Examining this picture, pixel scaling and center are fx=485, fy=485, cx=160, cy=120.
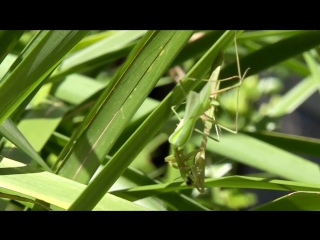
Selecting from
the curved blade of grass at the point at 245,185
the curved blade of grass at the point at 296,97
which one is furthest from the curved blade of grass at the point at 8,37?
the curved blade of grass at the point at 296,97

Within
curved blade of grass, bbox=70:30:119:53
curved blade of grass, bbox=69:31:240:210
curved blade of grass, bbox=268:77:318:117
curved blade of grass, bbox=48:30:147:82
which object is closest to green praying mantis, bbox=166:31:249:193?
curved blade of grass, bbox=69:31:240:210

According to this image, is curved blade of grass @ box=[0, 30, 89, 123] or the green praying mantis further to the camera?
the green praying mantis

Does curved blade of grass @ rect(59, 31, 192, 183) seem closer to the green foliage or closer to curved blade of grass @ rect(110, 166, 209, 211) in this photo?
the green foliage

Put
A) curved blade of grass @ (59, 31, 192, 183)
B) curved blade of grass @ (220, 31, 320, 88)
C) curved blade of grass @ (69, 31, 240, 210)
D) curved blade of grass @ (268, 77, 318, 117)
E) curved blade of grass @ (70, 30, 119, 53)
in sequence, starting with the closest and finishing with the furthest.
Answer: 1. curved blade of grass @ (69, 31, 240, 210)
2. curved blade of grass @ (59, 31, 192, 183)
3. curved blade of grass @ (220, 31, 320, 88)
4. curved blade of grass @ (70, 30, 119, 53)
5. curved blade of grass @ (268, 77, 318, 117)

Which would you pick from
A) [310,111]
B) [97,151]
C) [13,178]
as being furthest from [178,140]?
[310,111]

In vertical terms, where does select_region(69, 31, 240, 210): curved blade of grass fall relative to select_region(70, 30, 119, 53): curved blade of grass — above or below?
below

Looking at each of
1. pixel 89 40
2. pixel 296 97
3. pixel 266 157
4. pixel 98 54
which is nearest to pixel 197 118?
pixel 266 157
